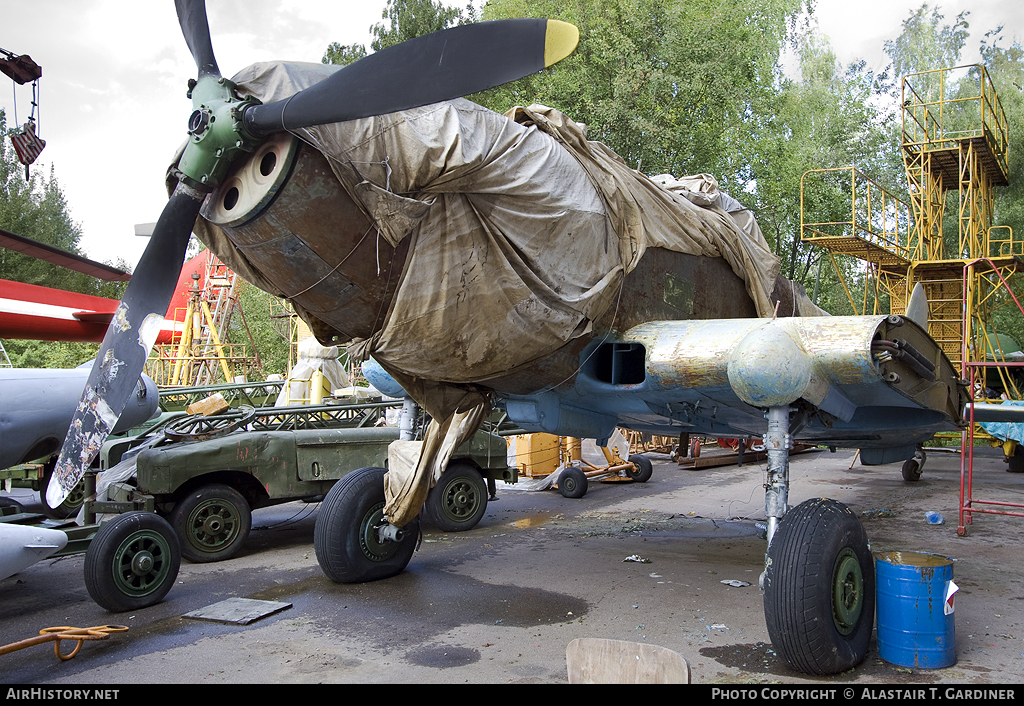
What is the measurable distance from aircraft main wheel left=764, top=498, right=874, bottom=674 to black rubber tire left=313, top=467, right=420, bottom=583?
133 inches

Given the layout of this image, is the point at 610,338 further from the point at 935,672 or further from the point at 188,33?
the point at 188,33

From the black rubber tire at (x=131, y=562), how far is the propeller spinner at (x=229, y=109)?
1257 millimetres

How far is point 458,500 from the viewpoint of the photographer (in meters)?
9.29

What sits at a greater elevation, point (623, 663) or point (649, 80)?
point (649, 80)

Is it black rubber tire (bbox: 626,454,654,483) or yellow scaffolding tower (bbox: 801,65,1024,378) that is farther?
yellow scaffolding tower (bbox: 801,65,1024,378)

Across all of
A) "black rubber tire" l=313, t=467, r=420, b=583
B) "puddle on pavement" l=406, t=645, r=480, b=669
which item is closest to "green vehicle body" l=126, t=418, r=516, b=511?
"black rubber tire" l=313, t=467, r=420, b=583

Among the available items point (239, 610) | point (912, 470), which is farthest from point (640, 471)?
point (239, 610)

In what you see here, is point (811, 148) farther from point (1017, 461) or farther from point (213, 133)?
point (213, 133)

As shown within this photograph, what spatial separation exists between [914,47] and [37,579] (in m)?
32.6

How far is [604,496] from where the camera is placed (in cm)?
1202

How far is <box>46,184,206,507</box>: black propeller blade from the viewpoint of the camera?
14.5 feet

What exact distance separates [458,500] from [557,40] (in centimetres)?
685

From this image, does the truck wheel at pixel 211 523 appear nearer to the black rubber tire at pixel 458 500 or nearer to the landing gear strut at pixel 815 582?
the black rubber tire at pixel 458 500

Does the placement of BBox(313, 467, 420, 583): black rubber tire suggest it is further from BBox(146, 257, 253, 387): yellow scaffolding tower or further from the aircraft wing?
BBox(146, 257, 253, 387): yellow scaffolding tower
